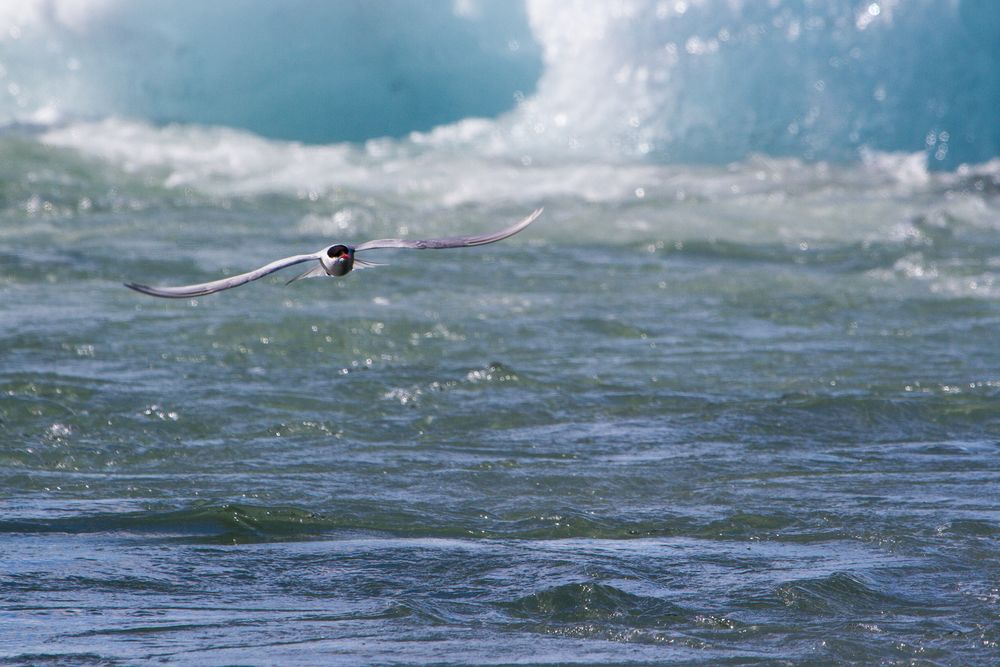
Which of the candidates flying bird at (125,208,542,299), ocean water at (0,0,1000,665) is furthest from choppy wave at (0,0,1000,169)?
flying bird at (125,208,542,299)

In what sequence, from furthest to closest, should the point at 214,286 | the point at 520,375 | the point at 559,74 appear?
1. the point at 559,74
2. the point at 520,375
3. the point at 214,286

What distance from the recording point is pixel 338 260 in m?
2.88

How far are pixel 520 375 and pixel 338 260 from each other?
3.54 meters

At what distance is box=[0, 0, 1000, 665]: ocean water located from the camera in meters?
3.73

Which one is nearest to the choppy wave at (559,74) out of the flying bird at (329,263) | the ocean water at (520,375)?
the ocean water at (520,375)

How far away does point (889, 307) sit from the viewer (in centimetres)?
788

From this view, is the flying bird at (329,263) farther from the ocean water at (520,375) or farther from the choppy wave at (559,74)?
the choppy wave at (559,74)

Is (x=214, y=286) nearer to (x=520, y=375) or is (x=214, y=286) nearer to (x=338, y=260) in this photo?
(x=338, y=260)

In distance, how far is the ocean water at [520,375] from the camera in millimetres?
3734

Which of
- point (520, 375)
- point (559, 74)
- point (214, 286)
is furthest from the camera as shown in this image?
point (559, 74)

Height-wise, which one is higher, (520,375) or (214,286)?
(214,286)

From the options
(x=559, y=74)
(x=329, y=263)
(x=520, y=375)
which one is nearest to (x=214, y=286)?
(x=329, y=263)

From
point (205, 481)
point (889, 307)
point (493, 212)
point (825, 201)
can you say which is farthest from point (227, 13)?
point (205, 481)

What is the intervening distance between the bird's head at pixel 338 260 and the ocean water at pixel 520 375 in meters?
0.94
